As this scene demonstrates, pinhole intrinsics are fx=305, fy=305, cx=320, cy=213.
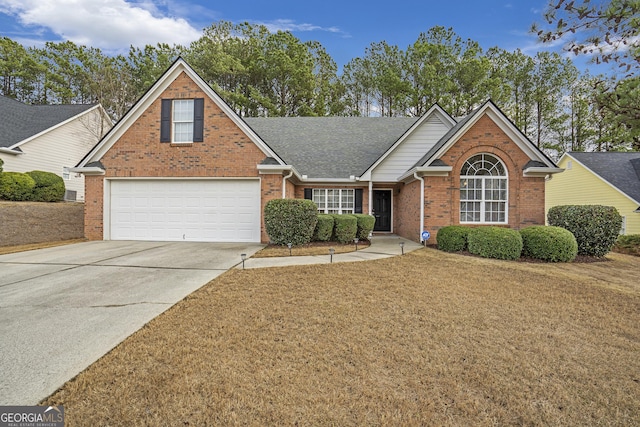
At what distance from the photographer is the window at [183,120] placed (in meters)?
11.6

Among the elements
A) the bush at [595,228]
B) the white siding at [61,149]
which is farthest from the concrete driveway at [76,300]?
the white siding at [61,149]

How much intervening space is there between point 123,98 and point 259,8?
13358 millimetres

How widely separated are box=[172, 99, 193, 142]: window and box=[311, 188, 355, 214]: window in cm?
582

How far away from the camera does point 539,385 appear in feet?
9.11

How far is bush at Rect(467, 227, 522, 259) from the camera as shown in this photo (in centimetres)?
869

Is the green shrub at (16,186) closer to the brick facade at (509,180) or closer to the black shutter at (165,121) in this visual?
the black shutter at (165,121)

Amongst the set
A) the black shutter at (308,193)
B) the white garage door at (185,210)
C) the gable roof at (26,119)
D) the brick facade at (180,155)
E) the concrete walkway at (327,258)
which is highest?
the gable roof at (26,119)

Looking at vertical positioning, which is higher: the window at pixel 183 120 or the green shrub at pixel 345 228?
the window at pixel 183 120

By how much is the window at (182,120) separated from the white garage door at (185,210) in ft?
5.47

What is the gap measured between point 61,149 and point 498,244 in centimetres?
2344

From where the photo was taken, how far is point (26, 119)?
59.9ft

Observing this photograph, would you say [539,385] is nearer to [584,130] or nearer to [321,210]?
[321,210]

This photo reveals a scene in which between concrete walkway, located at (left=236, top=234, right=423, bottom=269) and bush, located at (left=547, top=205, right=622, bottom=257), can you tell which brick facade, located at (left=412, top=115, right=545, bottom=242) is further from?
concrete walkway, located at (left=236, top=234, right=423, bottom=269)

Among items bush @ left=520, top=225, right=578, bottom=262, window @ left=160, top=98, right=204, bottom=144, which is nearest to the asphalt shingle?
window @ left=160, top=98, right=204, bottom=144
